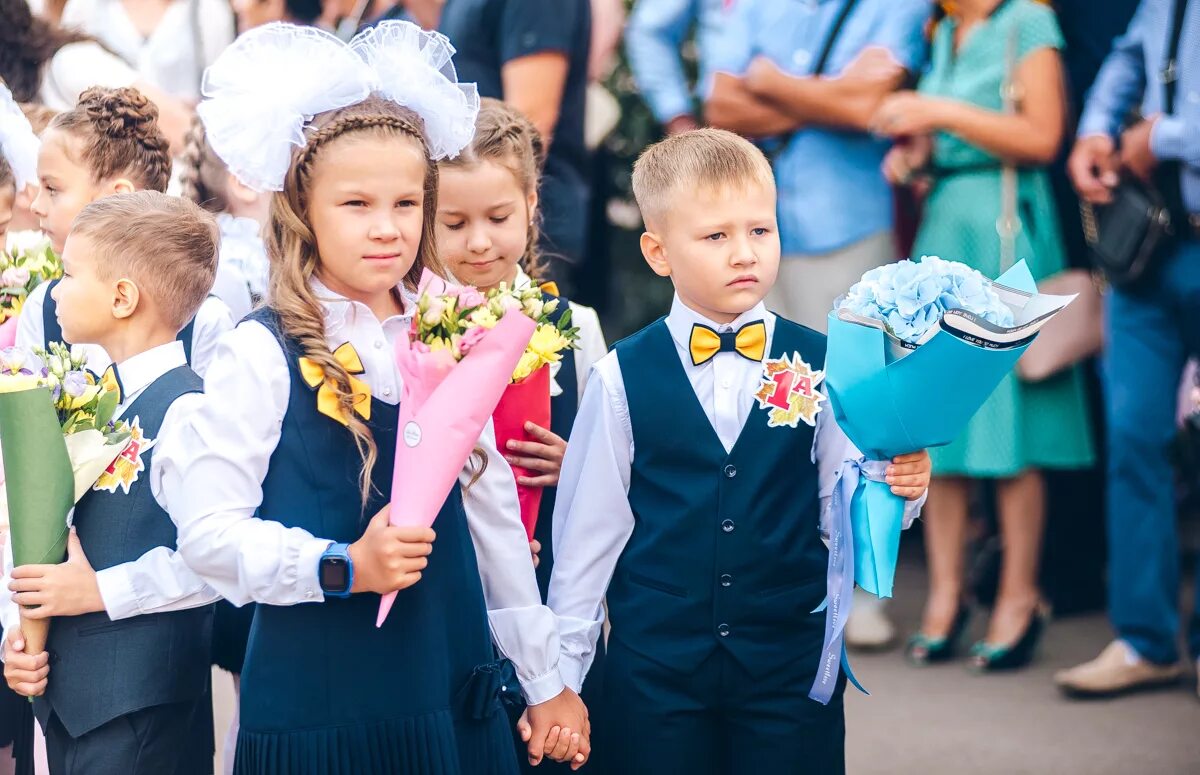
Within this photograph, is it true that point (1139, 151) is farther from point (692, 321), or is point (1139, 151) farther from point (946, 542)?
point (692, 321)

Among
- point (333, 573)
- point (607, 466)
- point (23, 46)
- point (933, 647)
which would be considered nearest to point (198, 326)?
point (607, 466)

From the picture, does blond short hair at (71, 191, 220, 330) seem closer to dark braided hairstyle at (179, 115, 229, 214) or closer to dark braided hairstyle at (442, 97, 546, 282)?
dark braided hairstyle at (442, 97, 546, 282)

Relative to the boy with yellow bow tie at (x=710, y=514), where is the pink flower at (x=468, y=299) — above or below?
above

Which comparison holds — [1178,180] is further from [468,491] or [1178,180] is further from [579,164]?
[468,491]

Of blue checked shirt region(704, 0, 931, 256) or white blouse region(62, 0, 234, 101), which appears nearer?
blue checked shirt region(704, 0, 931, 256)

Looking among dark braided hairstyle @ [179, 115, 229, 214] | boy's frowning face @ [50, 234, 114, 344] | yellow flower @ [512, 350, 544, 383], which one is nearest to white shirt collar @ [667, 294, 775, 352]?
yellow flower @ [512, 350, 544, 383]

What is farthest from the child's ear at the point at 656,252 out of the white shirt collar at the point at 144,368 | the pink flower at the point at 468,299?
the white shirt collar at the point at 144,368

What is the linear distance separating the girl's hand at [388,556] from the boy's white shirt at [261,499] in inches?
2.8

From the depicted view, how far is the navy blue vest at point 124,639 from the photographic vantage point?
8.86 feet

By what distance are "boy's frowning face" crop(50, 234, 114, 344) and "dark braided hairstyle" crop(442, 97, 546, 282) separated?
0.78 meters

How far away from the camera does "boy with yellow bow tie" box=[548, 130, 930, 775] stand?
2760mm

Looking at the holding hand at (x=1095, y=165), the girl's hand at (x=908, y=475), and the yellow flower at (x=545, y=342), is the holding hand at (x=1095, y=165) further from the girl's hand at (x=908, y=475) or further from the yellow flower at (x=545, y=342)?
the yellow flower at (x=545, y=342)

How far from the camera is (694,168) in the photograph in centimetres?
282

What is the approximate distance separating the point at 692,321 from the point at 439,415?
2.43ft
